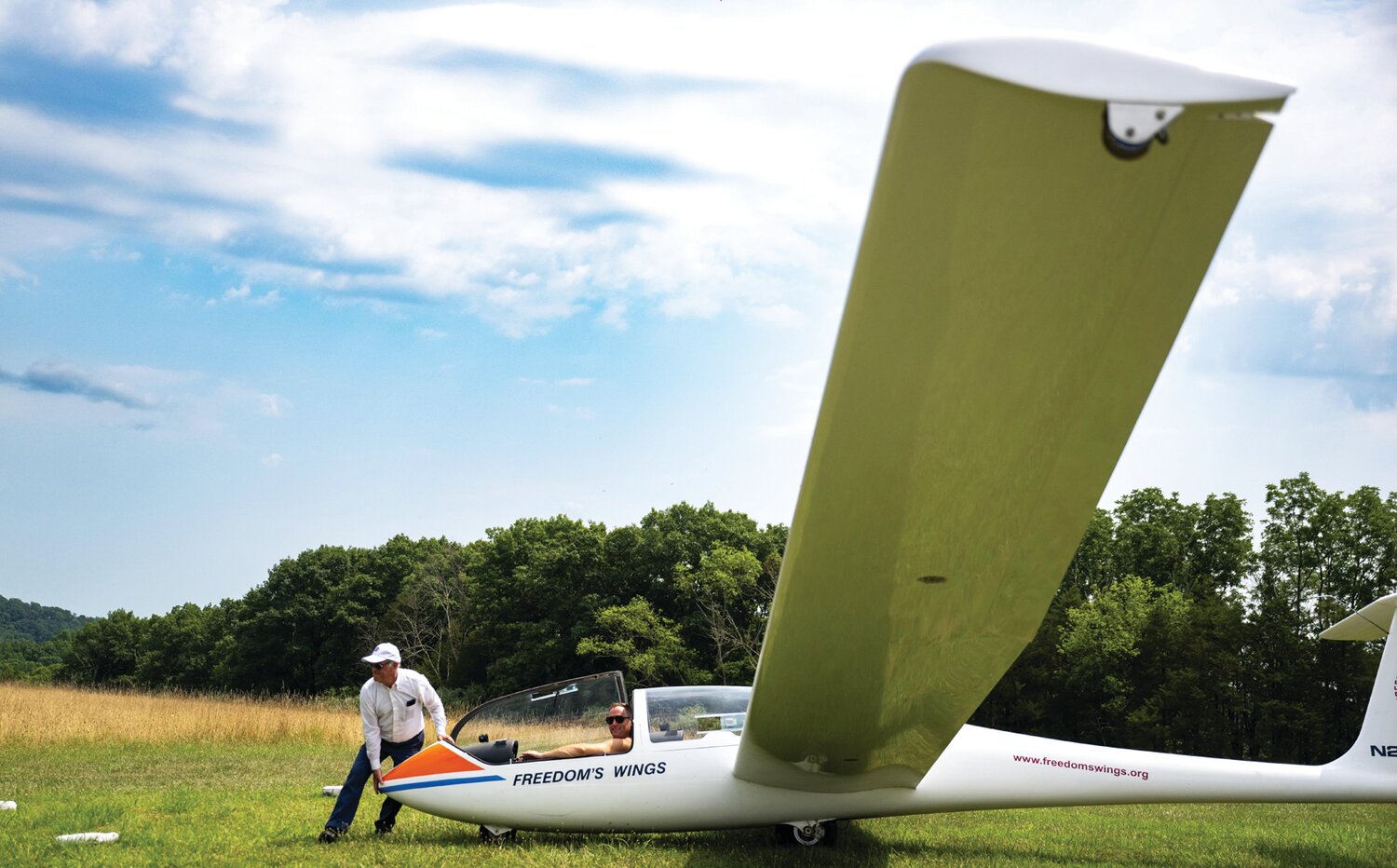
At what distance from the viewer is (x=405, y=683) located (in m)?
7.58

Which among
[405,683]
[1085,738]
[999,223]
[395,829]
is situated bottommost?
[1085,738]

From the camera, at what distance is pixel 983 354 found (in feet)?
8.20

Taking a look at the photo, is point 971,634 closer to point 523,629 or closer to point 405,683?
point 405,683

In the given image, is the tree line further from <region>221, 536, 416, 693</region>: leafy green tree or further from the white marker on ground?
the white marker on ground

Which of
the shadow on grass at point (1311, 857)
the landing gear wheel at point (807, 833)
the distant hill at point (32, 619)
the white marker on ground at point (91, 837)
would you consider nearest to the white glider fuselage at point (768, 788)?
the landing gear wheel at point (807, 833)

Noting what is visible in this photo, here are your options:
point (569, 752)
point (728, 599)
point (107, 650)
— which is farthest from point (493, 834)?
point (107, 650)

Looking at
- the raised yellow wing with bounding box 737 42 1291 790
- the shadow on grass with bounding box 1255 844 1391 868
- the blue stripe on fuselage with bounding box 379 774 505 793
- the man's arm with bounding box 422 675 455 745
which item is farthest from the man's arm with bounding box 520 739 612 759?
the shadow on grass with bounding box 1255 844 1391 868

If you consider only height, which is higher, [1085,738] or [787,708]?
[787,708]

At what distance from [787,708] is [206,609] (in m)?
74.9

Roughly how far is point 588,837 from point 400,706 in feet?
6.01

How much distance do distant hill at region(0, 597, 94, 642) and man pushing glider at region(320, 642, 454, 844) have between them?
13814cm

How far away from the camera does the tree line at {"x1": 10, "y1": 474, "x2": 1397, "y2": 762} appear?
24.9m

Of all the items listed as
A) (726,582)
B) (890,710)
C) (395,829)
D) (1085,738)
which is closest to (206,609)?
(726,582)

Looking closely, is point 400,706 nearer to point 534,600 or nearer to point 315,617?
point 534,600
